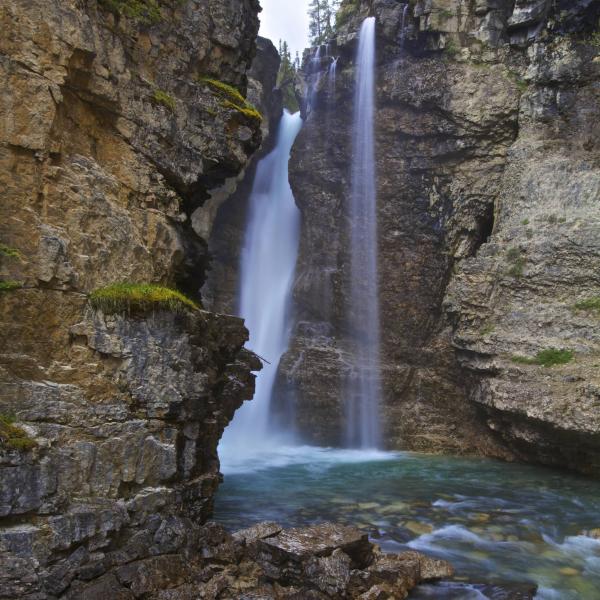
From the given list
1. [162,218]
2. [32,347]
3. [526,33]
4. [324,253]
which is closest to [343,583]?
[32,347]

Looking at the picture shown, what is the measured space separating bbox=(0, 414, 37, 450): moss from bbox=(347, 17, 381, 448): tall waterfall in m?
15.0

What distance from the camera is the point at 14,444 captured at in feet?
18.9

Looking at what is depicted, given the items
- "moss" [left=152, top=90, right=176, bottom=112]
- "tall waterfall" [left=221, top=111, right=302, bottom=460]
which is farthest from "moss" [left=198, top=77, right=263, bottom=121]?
"tall waterfall" [left=221, top=111, right=302, bottom=460]

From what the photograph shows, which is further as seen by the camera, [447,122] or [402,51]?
[402,51]

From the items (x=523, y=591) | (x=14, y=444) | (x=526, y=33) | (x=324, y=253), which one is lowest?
(x=523, y=591)

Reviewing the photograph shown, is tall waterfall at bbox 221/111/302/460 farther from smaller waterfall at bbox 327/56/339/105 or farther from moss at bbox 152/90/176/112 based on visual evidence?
moss at bbox 152/90/176/112

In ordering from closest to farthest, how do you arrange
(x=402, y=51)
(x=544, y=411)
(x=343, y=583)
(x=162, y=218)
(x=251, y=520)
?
(x=343, y=583)
(x=162, y=218)
(x=251, y=520)
(x=544, y=411)
(x=402, y=51)

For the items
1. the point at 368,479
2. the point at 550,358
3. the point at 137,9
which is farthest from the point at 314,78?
the point at 368,479

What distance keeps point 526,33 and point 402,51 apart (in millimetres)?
4702

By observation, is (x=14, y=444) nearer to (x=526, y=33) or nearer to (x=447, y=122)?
(x=447, y=122)

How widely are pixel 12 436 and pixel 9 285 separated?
5.81 ft

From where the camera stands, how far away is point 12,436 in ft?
19.1

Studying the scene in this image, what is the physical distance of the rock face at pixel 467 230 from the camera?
50.9ft

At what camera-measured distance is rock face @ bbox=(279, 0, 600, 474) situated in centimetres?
1551
